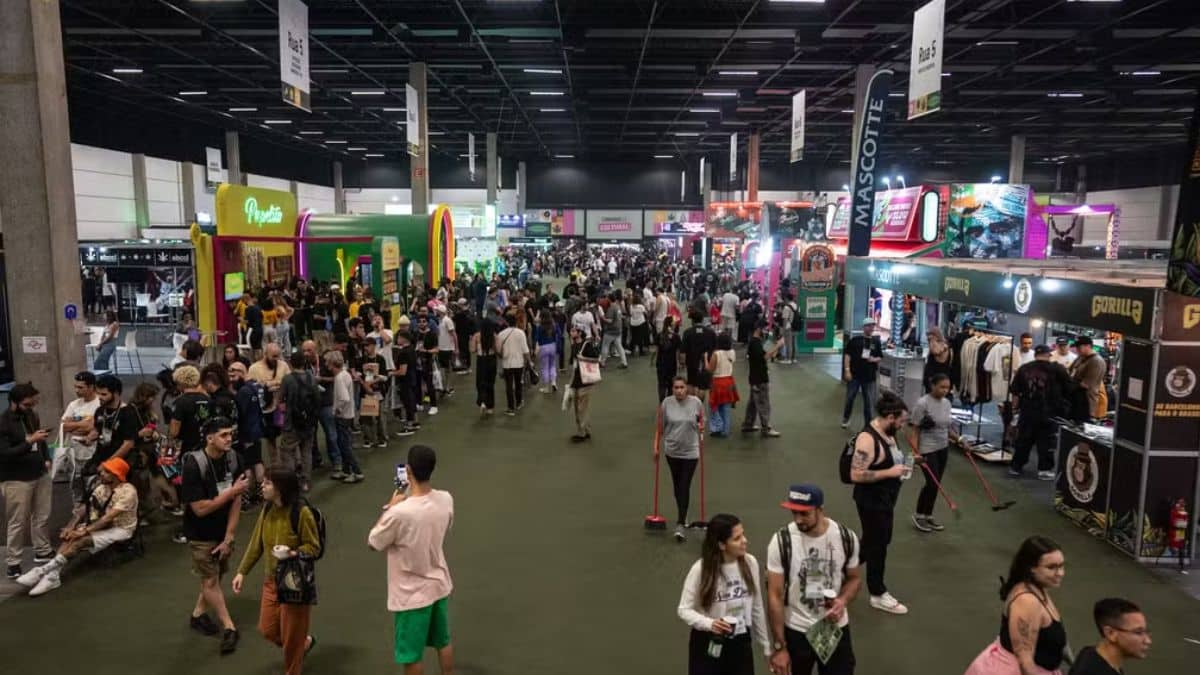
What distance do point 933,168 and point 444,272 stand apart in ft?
116

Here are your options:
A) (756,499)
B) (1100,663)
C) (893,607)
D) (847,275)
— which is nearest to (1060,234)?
(847,275)

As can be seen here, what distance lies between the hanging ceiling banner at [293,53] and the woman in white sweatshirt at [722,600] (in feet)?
30.4

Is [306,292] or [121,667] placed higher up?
[306,292]

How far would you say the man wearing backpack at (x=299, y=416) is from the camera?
7480mm

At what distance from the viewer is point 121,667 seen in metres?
4.73

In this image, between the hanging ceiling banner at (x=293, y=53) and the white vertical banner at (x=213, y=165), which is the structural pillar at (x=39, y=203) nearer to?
the hanging ceiling banner at (x=293, y=53)

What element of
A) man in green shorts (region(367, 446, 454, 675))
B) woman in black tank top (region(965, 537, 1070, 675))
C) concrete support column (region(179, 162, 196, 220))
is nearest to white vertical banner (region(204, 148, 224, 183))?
concrete support column (region(179, 162, 196, 220))

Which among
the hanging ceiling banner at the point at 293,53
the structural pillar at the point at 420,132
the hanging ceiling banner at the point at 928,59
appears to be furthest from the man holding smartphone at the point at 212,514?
the structural pillar at the point at 420,132

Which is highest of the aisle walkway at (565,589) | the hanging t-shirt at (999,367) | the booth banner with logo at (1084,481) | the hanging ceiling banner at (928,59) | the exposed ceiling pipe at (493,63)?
the exposed ceiling pipe at (493,63)

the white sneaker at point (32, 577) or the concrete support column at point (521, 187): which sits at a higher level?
the concrete support column at point (521, 187)

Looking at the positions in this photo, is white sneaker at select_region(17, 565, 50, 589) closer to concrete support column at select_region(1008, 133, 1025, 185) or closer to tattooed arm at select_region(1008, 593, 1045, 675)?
tattooed arm at select_region(1008, 593, 1045, 675)

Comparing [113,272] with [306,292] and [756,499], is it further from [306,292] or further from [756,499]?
[756,499]

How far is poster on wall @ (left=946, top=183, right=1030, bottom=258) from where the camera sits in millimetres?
16312

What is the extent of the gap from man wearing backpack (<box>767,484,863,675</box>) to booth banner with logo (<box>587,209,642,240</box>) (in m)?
42.1
